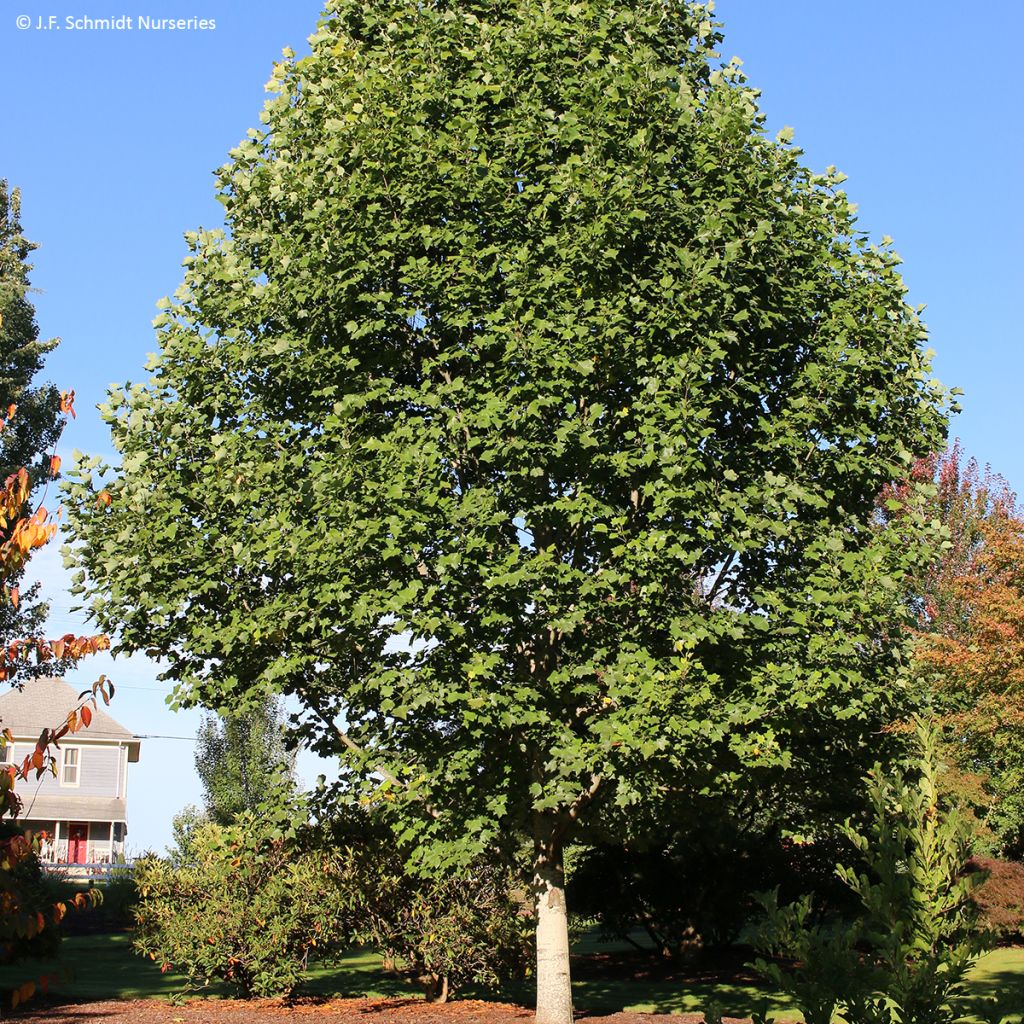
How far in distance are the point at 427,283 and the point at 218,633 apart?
17.3ft

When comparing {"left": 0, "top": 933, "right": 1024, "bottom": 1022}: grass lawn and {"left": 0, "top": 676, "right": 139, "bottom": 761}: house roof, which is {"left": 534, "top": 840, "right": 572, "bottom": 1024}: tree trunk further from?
{"left": 0, "top": 676, "right": 139, "bottom": 761}: house roof

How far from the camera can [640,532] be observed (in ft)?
41.9

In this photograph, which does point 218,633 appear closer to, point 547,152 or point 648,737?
point 648,737

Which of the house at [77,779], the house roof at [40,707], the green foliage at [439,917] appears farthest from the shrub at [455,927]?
the house at [77,779]

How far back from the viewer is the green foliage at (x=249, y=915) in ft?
59.0

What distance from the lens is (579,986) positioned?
21.0m

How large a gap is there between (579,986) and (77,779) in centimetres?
5390

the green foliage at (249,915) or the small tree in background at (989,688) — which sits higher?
the small tree in background at (989,688)

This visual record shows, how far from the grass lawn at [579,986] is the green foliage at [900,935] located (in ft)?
32.4

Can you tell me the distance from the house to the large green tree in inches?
2104

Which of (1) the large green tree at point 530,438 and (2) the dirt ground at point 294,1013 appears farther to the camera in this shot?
(2) the dirt ground at point 294,1013

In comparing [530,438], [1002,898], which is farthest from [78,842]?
[530,438]

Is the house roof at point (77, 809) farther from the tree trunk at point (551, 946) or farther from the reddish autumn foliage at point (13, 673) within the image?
the reddish autumn foliage at point (13, 673)

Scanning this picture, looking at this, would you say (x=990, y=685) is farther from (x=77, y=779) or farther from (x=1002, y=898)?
(x=77, y=779)
